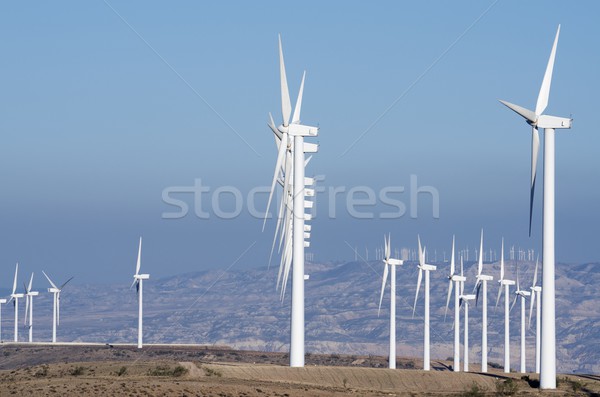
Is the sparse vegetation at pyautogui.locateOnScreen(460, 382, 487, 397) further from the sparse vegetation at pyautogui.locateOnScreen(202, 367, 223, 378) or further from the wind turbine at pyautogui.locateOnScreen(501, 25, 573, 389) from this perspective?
the sparse vegetation at pyautogui.locateOnScreen(202, 367, 223, 378)

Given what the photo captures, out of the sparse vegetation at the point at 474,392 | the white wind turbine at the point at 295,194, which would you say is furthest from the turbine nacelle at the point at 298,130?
the sparse vegetation at the point at 474,392

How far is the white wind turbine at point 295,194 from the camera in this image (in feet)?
243

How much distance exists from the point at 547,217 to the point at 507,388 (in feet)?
32.1

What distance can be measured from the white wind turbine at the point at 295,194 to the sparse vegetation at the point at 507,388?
11.3 meters

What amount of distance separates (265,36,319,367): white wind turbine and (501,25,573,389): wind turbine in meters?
12.1

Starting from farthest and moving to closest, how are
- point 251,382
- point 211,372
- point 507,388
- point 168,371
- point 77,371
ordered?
point 77,371, point 211,372, point 168,371, point 507,388, point 251,382

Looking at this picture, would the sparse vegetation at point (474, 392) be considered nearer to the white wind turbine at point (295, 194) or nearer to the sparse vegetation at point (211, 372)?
the white wind turbine at point (295, 194)

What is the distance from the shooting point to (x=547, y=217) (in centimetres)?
7031

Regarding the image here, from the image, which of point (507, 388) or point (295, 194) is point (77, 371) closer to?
point (295, 194)

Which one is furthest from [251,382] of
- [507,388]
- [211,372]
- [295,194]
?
[507,388]

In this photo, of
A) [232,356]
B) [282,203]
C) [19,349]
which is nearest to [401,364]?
[232,356]

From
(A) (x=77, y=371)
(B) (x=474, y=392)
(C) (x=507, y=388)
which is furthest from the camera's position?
(A) (x=77, y=371)

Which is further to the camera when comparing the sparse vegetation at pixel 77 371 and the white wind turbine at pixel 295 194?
the sparse vegetation at pixel 77 371

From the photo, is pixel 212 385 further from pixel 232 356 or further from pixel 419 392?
pixel 232 356
